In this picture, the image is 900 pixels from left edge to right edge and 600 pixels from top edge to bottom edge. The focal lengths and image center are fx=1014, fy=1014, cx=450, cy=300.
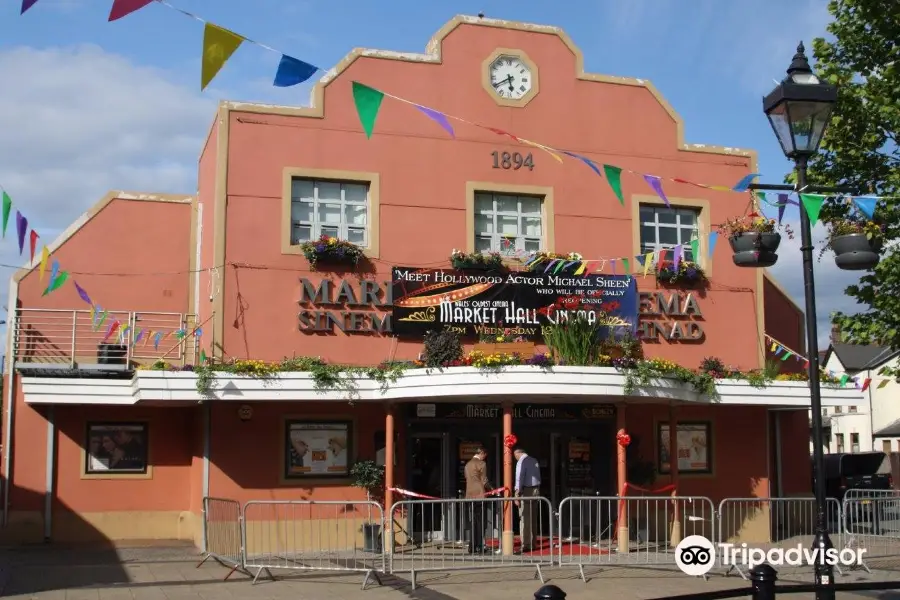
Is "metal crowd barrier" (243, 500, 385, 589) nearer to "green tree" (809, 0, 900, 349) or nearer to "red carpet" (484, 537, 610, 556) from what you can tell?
"red carpet" (484, 537, 610, 556)

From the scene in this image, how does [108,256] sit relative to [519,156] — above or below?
below

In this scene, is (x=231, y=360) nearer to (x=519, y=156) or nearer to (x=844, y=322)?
(x=519, y=156)

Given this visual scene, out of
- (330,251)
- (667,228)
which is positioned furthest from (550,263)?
(330,251)

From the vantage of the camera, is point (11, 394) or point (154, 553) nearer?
point (154, 553)

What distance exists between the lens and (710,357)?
63.1 ft

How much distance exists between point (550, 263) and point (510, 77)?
12.0ft

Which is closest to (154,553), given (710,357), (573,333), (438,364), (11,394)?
(11,394)

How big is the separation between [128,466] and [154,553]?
8.20 ft

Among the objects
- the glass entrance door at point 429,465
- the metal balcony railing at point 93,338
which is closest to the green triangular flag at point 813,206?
the glass entrance door at point 429,465

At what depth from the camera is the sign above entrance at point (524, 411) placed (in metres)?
17.5

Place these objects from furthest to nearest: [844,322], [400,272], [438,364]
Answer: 1. [400,272]
2. [438,364]
3. [844,322]

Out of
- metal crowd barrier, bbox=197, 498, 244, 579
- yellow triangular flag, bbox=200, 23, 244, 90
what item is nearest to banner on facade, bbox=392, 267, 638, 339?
metal crowd barrier, bbox=197, 498, 244, 579

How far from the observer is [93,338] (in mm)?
18719

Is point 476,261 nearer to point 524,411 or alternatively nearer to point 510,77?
point 524,411
